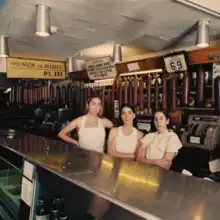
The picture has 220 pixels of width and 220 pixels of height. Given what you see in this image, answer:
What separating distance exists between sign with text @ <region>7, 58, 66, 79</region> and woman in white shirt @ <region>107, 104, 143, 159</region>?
3.06 metres

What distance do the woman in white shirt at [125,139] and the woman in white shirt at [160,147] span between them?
142 millimetres

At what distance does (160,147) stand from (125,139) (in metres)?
0.41

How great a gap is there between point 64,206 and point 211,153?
72.3 inches

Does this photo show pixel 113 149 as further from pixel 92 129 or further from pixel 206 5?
pixel 206 5

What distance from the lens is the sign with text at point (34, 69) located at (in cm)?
518

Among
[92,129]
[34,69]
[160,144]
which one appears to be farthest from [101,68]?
[160,144]

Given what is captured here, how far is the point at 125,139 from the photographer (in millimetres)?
2830

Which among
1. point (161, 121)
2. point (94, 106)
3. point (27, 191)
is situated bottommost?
point (27, 191)

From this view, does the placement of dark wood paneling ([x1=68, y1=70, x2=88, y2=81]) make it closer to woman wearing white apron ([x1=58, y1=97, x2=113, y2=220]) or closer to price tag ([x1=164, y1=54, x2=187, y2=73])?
price tag ([x1=164, y1=54, x2=187, y2=73])

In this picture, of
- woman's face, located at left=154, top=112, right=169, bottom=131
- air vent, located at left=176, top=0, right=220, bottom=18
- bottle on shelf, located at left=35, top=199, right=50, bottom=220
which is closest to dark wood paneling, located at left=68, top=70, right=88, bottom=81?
woman's face, located at left=154, top=112, right=169, bottom=131

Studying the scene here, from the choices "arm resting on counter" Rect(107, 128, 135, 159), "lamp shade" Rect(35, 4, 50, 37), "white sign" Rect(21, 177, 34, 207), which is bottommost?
"white sign" Rect(21, 177, 34, 207)

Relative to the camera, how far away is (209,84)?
141 inches

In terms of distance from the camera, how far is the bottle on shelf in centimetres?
188

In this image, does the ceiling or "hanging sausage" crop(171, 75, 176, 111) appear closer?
the ceiling
